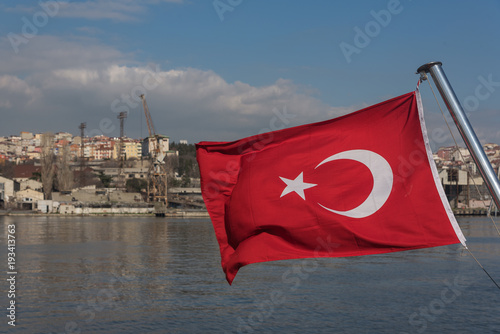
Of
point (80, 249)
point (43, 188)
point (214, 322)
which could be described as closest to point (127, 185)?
point (43, 188)

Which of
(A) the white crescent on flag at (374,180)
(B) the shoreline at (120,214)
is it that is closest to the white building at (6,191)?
(B) the shoreline at (120,214)

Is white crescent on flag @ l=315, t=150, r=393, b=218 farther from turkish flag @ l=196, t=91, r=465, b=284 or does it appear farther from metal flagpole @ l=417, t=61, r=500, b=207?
metal flagpole @ l=417, t=61, r=500, b=207

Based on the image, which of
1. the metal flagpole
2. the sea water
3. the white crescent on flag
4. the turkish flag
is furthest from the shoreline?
the metal flagpole

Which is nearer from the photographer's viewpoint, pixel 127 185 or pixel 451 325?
pixel 451 325

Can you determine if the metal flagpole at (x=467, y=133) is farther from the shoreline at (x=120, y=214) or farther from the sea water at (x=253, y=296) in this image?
the shoreline at (x=120, y=214)

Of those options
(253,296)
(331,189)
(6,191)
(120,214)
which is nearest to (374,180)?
(331,189)

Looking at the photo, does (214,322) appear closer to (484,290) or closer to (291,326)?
(291,326)

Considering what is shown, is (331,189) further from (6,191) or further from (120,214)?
(6,191)

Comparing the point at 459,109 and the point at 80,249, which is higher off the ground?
the point at 459,109
